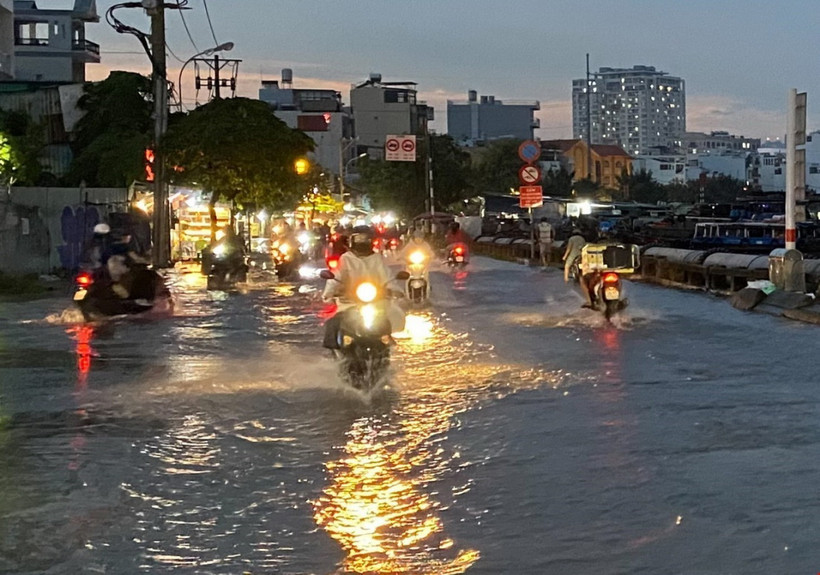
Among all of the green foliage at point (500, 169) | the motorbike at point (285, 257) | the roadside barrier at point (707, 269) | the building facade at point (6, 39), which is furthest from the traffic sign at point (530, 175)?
the green foliage at point (500, 169)

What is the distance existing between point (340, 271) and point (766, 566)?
6.64m

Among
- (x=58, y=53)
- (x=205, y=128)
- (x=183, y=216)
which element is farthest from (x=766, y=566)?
(x=58, y=53)

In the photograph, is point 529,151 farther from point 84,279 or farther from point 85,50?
point 85,50

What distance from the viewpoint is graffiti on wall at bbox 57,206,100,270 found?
1247 inches

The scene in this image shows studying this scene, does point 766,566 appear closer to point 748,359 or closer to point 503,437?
point 503,437

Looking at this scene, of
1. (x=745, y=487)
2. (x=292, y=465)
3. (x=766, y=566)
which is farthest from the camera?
(x=292, y=465)

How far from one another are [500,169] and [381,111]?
1075 inches

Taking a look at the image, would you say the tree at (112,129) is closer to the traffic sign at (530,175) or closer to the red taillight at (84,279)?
the traffic sign at (530,175)

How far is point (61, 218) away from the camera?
106 ft

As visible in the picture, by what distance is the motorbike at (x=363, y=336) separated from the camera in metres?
11.4

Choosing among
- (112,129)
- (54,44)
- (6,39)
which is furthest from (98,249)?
(54,44)

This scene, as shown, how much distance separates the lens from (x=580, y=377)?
40.4ft

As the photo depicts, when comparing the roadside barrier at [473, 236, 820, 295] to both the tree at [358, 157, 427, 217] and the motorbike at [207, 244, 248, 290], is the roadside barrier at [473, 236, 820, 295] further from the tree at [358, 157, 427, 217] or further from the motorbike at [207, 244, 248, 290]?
the tree at [358, 157, 427, 217]

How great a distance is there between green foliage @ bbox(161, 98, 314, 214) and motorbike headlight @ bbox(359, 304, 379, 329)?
26.2 metres
